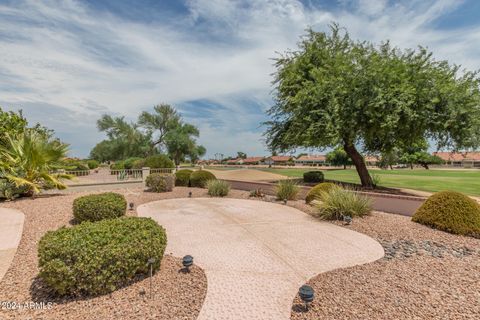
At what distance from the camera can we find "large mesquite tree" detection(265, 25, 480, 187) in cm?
1324

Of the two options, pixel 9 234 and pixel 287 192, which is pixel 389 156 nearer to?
pixel 287 192

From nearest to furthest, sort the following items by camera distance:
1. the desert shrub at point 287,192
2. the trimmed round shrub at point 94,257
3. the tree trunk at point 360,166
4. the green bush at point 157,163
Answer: the trimmed round shrub at point 94,257, the desert shrub at point 287,192, the tree trunk at point 360,166, the green bush at point 157,163

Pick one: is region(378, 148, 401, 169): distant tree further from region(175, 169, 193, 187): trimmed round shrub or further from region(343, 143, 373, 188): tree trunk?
region(175, 169, 193, 187): trimmed round shrub

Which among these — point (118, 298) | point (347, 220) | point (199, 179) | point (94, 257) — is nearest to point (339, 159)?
point (199, 179)

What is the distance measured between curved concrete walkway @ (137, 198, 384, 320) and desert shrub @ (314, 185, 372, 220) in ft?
1.76

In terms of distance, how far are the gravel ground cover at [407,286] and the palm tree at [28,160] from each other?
12.7 meters

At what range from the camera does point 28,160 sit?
35.3ft

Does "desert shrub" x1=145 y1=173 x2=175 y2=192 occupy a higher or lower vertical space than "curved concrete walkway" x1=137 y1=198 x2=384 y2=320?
higher

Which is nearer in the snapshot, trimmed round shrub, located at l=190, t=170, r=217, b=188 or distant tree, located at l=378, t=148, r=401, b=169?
trimmed round shrub, located at l=190, t=170, r=217, b=188

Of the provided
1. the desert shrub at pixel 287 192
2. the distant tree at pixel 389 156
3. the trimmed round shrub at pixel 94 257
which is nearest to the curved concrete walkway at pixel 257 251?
the trimmed round shrub at pixel 94 257

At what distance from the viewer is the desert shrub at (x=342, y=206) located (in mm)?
7977

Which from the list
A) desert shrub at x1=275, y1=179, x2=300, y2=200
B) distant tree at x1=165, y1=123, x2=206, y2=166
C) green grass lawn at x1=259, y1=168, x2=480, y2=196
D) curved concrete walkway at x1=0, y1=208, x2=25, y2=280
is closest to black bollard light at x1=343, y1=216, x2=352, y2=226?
desert shrub at x1=275, y1=179, x2=300, y2=200

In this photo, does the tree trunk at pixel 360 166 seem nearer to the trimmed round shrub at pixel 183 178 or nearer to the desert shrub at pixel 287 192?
the desert shrub at pixel 287 192

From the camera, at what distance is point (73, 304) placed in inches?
129
